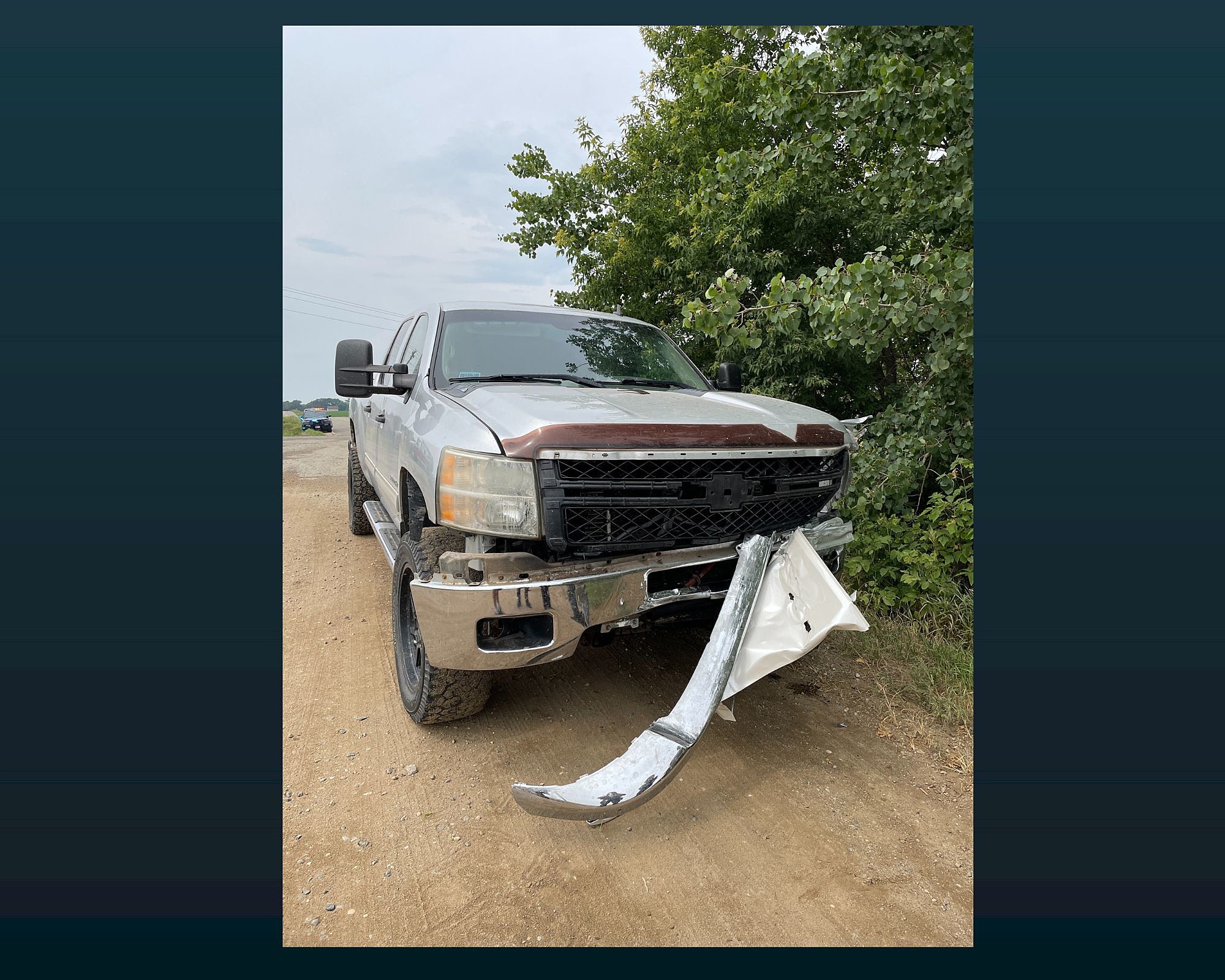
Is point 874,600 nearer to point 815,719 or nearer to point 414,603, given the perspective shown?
point 815,719

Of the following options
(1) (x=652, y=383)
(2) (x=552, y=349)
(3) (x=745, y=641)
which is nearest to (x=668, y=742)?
(3) (x=745, y=641)

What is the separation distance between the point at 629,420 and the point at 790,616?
3.31 ft

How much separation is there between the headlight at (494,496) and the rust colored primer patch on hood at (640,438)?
72 millimetres

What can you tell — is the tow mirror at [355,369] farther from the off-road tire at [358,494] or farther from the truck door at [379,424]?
the off-road tire at [358,494]

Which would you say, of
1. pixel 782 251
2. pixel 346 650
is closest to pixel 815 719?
pixel 346 650

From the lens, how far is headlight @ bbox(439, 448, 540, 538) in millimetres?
2523

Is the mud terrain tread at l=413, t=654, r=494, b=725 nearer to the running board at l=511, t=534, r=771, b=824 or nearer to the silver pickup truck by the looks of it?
the silver pickup truck

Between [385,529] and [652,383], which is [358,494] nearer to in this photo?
[385,529]

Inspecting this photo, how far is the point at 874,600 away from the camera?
4473 millimetres

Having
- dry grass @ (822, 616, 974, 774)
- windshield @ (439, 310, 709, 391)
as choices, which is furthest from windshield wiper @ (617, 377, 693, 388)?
dry grass @ (822, 616, 974, 774)

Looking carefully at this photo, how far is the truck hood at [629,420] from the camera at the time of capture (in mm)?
2523

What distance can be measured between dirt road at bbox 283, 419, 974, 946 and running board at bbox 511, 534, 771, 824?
0.83 feet

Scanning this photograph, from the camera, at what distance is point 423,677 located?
9.83 ft

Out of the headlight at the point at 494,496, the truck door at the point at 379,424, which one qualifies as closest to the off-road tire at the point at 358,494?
the truck door at the point at 379,424
